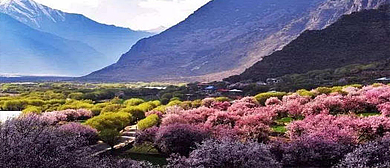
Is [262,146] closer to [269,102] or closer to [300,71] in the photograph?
[269,102]

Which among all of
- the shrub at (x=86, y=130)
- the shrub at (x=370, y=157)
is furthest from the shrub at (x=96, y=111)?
the shrub at (x=370, y=157)

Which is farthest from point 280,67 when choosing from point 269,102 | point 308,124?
point 308,124

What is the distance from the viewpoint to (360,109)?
858 inches

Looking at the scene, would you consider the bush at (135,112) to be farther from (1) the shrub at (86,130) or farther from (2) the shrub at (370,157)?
(2) the shrub at (370,157)

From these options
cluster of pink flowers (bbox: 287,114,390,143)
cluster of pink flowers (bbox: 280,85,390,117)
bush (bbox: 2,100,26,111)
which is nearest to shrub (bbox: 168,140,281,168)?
cluster of pink flowers (bbox: 287,114,390,143)

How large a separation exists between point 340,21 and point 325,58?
1443cm

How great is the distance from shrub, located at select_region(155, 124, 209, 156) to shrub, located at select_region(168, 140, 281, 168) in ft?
11.9

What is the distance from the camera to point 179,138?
17.4 metres

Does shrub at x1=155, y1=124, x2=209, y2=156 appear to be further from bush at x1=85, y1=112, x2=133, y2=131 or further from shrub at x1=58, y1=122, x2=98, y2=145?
bush at x1=85, y1=112, x2=133, y2=131

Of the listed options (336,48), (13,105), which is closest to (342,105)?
(13,105)

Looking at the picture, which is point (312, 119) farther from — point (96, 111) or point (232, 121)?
point (96, 111)

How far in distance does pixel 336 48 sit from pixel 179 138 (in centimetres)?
7166

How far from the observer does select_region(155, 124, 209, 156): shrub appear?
56.9 ft

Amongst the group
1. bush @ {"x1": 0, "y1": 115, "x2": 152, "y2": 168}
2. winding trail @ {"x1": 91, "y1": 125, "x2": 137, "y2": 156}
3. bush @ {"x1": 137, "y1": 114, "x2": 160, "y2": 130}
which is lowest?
winding trail @ {"x1": 91, "y1": 125, "x2": 137, "y2": 156}
